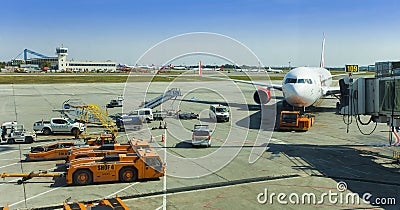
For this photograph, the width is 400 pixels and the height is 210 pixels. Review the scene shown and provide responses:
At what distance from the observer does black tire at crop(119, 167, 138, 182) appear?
2136 cm

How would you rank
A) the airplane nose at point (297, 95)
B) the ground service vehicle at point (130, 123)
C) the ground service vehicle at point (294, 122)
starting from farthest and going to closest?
the airplane nose at point (297, 95) → the ground service vehicle at point (130, 123) → the ground service vehicle at point (294, 122)

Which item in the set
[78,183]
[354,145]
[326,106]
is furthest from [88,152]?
[326,106]

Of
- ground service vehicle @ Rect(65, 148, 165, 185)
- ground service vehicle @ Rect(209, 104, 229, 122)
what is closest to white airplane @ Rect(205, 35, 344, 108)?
ground service vehicle @ Rect(209, 104, 229, 122)

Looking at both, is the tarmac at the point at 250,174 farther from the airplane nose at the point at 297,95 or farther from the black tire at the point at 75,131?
the airplane nose at the point at 297,95

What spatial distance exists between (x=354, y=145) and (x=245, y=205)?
1737cm

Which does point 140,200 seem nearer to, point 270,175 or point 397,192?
point 270,175

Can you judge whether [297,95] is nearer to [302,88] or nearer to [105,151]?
[302,88]

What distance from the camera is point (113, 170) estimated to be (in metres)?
21.2

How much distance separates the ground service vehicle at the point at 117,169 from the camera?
68.2 ft

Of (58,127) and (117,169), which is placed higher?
(58,127)

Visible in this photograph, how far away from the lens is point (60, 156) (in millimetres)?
26469

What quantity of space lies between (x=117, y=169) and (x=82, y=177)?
1923mm

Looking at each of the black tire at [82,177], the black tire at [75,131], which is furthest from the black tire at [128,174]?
the black tire at [75,131]

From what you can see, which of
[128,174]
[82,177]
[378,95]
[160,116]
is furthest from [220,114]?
[82,177]
